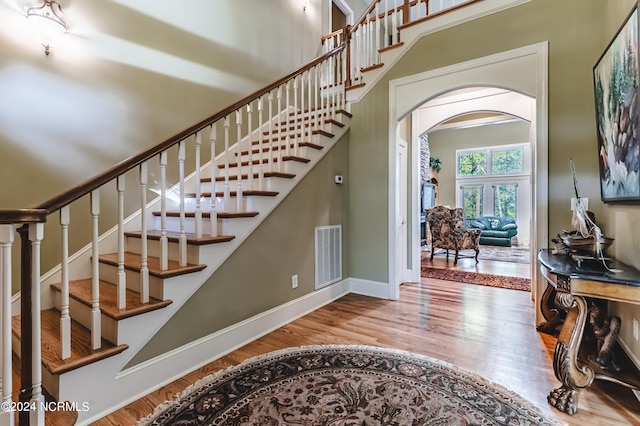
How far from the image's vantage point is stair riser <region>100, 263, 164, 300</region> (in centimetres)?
199

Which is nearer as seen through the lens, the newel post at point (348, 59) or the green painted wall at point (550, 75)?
the green painted wall at point (550, 75)

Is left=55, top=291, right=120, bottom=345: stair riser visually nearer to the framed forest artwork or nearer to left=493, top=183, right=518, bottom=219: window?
the framed forest artwork

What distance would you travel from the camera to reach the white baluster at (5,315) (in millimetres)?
1241

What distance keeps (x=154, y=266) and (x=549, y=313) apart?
3331 millimetres

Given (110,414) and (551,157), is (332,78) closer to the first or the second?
(551,157)

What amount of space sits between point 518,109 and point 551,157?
1.64 metres

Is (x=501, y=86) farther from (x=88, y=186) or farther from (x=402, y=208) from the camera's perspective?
(x=88, y=186)

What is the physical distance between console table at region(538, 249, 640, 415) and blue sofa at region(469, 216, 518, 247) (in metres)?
6.53

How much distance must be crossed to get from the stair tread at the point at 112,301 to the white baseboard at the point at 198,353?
346 millimetres

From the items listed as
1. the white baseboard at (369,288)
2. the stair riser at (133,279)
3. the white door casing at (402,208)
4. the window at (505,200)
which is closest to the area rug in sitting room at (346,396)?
the stair riser at (133,279)

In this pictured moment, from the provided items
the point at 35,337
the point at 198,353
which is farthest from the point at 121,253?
the point at 198,353

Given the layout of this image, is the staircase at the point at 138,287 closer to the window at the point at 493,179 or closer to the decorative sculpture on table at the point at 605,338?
the decorative sculpture on table at the point at 605,338

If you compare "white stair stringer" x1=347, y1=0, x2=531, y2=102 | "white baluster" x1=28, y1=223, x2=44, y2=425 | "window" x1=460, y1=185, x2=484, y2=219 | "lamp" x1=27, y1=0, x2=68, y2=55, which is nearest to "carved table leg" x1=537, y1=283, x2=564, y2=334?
"white stair stringer" x1=347, y1=0, x2=531, y2=102

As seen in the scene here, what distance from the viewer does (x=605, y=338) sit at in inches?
75.2
